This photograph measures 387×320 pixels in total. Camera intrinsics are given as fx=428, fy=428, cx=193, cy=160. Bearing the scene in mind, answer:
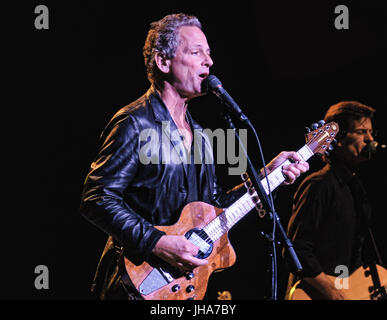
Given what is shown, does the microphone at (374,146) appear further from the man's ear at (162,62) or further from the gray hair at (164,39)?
the man's ear at (162,62)

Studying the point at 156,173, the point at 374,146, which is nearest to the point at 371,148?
the point at 374,146

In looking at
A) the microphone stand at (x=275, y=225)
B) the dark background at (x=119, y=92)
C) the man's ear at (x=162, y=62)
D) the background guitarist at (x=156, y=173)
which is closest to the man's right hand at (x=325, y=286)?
the dark background at (x=119, y=92)

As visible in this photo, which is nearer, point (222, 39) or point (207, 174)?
point (207, 174)

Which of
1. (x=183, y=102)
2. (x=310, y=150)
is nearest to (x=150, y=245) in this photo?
(x=183, y=102)

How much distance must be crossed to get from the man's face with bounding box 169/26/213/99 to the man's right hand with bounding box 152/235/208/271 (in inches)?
38.4

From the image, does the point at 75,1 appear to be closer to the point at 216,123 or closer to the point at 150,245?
the point at 216,123

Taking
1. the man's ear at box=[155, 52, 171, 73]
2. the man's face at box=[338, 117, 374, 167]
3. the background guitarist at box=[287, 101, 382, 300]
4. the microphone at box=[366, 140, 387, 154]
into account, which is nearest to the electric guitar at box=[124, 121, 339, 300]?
the man's ear at box=[155, 52, 171, 73]

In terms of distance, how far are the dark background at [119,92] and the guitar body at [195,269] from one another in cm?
64

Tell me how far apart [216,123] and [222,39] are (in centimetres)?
85

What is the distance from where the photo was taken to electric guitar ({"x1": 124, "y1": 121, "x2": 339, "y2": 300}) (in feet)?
7.18

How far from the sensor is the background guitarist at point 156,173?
2.21 meters

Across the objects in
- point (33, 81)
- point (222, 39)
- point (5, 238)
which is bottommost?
point (5, 238)

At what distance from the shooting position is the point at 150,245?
2.17 meters

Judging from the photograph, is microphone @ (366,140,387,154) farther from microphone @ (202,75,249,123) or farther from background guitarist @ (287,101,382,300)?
microphone @ (202,75,249,123)
